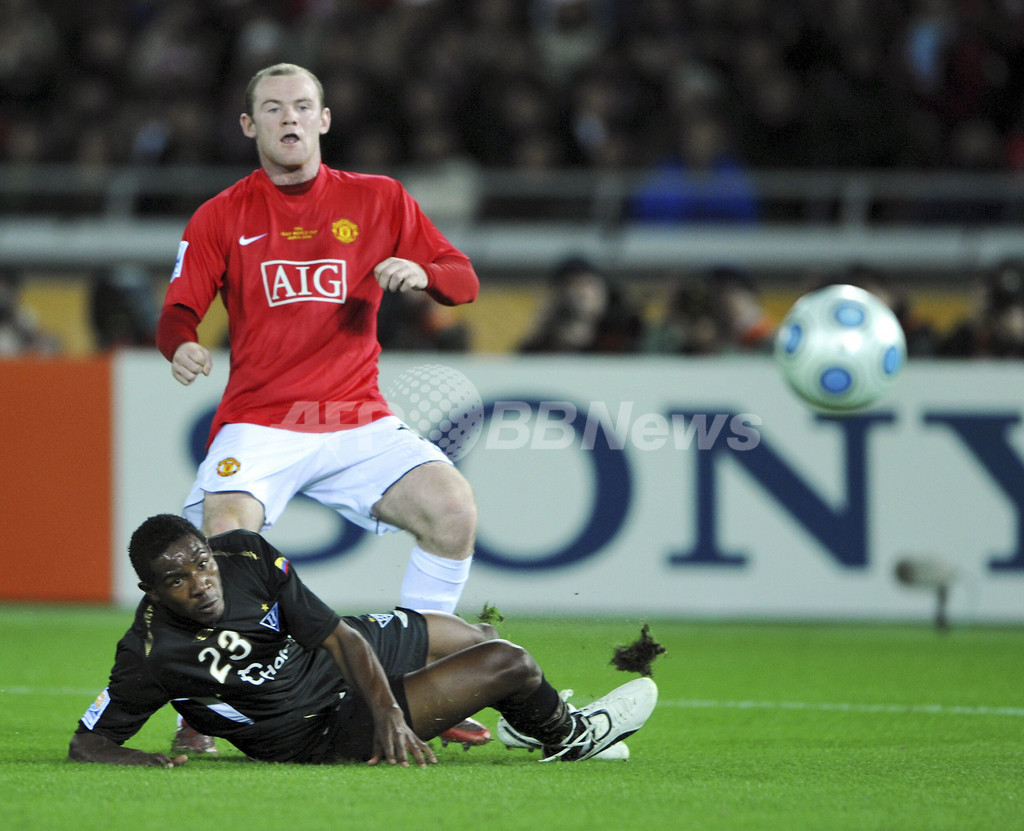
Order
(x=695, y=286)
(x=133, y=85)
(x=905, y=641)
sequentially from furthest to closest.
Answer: (x=133, y=85) < (x=695, y=286) < (x=905, y=641)

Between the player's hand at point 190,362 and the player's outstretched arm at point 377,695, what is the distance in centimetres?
96

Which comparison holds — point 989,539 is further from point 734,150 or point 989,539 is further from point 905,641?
point 734,150

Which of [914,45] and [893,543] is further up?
[914,45]

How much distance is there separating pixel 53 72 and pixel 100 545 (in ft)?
22.0

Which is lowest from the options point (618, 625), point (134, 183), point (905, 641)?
point (905, 641)

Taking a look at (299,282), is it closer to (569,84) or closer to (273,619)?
(273,619)

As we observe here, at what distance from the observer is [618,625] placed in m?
5.23

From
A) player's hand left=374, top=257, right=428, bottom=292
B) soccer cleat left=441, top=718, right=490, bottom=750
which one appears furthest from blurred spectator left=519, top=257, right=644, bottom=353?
soccer cleat left=441, top=718, right=490, bottom=750

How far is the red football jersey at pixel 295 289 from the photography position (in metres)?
5.38

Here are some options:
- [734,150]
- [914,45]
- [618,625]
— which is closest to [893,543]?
[618,625]

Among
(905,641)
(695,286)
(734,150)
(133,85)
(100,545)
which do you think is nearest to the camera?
(905,641)

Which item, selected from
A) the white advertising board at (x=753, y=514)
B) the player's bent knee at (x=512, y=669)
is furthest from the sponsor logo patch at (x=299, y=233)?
the white advertising board at (x=753, y=514)

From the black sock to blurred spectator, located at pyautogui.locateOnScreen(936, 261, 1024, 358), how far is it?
5.49 metres

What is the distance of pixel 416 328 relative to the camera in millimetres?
10016
